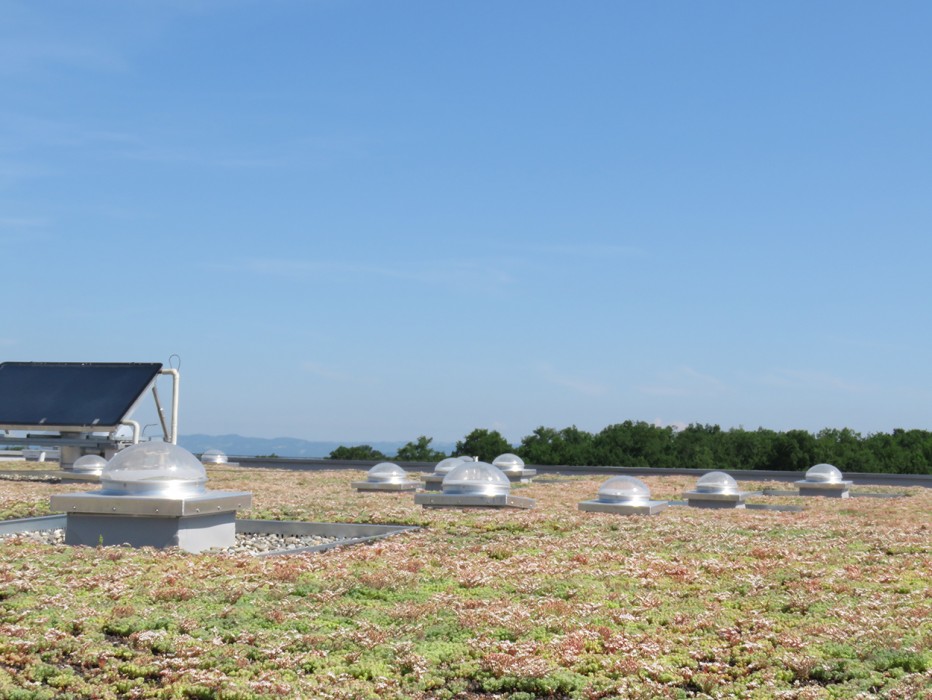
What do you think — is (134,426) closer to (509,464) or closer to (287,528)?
(509,464)

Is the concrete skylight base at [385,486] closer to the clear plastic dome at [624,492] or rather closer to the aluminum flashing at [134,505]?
the clear plastic dome at [624,492]

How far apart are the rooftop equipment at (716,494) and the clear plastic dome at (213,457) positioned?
2511cm

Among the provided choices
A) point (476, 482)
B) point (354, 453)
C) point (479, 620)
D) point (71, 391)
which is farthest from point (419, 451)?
point (479, 620)

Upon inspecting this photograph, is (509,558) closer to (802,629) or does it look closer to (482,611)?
(482,611)

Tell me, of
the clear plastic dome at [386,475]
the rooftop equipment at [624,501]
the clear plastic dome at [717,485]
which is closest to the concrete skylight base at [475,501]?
the rooftop equipment at [624,501]

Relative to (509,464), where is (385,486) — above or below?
below

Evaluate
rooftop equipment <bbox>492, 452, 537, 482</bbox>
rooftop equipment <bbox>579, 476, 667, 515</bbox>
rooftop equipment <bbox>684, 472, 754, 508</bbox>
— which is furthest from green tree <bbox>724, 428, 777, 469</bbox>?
rooftop equipment <bbox>579, 476, 667, 515</bbox>

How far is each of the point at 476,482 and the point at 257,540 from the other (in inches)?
226

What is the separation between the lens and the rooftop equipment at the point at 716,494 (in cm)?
2509

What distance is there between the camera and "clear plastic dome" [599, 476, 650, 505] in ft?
70.6

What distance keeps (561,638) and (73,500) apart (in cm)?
890

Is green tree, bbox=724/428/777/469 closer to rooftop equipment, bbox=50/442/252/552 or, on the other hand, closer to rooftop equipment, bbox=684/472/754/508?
rooftop equipment, bbox=684/472/754/508

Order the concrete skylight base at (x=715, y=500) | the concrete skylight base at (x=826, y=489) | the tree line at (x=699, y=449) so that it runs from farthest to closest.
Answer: the tree line at (x=699, y=449), the concrete skylight base at (x=826, y=489), the concrete skylight base at (x=715, y=500)

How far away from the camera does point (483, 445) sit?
5419 centimetres
